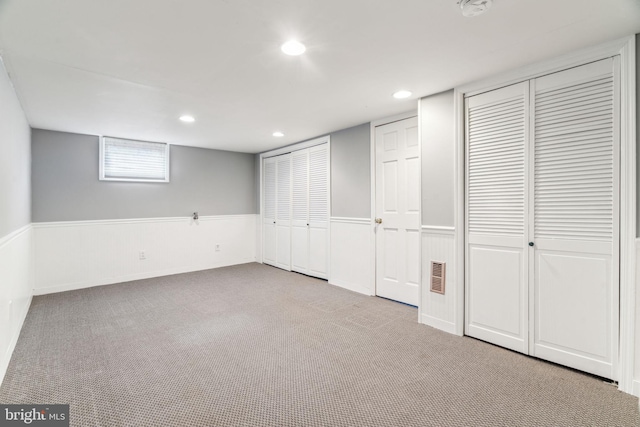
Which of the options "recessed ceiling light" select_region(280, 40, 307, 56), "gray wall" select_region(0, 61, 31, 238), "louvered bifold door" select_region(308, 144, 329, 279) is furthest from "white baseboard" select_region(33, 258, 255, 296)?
"recessed ceiling light" select_region(280, 40, 307, 56)

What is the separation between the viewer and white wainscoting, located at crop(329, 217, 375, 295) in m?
4.06

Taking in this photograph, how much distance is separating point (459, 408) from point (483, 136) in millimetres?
2161

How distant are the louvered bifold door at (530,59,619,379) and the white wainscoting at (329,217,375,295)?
6.49ft

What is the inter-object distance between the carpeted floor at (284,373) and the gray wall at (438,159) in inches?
45.8

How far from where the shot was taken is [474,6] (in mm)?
1628

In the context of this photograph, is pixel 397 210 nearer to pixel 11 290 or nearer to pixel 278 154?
pixel 278 154

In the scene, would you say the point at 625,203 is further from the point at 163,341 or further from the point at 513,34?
the point at 163,341

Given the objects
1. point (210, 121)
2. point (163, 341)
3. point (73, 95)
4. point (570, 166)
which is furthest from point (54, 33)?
point (570, 166)

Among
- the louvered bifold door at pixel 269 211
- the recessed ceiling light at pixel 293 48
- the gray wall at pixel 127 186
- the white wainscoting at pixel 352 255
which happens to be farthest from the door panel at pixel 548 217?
the gray wall at pixel 127 186

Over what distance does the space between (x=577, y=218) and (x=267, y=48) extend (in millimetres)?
2563

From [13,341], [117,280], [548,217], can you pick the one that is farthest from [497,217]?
[117,280]

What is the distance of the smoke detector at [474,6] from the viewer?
63.1 inches

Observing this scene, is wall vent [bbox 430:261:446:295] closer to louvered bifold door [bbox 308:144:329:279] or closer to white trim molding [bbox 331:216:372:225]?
white trim molding [bbox 331:216:372:225]

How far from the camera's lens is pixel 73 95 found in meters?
2.91
